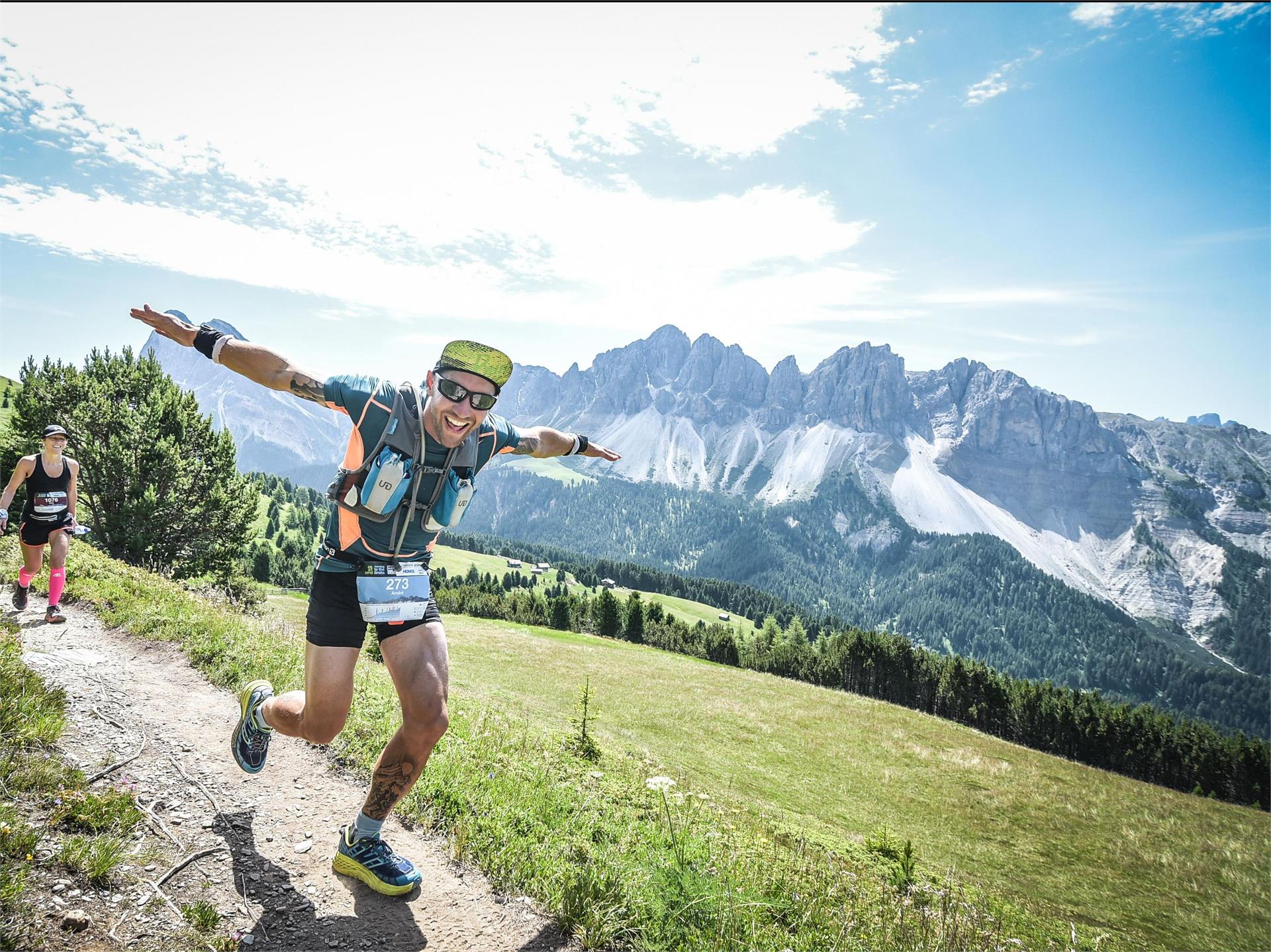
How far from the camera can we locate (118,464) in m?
28.0

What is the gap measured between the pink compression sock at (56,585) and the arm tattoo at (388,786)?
9.23 metres

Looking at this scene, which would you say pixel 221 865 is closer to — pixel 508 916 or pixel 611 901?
pixel 508 916

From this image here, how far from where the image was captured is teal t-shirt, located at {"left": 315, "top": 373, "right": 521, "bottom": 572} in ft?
16.3

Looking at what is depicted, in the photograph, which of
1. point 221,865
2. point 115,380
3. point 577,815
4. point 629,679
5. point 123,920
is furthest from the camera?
point 629,679

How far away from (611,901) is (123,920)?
319 centimetres

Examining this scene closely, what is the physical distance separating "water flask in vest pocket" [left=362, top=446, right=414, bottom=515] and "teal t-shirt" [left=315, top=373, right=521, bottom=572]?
0.70 ft

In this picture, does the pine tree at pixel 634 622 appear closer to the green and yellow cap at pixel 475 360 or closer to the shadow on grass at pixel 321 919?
the shadow on grass at pixel 321 919

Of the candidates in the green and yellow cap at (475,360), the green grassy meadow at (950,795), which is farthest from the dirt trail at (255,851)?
the green grassy meadow at (950,795)

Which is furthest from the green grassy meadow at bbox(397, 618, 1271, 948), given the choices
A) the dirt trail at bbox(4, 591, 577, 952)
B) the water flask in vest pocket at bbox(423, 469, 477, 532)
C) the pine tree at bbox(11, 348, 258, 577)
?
the pine tree at bbox(11, 348, 258, 577)

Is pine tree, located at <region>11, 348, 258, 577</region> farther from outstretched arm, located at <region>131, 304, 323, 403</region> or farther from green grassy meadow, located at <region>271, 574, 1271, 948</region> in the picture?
outstretched arm, located at <region>131, 304, 323, 403</region>

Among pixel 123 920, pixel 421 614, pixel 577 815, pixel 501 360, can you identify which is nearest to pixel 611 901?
pixel 577 815

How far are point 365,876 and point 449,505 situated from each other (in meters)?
2.96

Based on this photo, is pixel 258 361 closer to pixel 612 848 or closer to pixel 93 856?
pixel 93 856

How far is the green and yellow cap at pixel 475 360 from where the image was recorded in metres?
5.07
